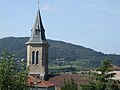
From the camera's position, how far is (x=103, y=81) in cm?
3791

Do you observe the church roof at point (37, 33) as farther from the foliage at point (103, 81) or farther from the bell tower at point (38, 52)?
the foliage at point (103, 81)

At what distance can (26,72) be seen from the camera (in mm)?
21594

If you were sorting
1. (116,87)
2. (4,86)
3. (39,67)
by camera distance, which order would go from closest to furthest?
1. (4,86)
2. (116,87)
3. (39,67)

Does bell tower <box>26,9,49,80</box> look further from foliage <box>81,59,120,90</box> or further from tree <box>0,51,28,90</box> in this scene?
tree <box>0,51,28,90</box>

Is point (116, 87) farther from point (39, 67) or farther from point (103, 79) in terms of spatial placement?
point (39, 67)

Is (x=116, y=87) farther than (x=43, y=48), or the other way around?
(x=43, y=48)

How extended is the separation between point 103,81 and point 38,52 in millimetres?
29149

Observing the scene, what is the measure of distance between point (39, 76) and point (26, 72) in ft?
146

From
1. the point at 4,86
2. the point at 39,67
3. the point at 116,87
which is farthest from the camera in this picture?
the point at 39,67

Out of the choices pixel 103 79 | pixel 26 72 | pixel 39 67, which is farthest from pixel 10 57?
pixel 39 67

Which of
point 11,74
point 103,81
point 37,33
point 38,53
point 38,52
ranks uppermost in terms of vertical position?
point 37,33

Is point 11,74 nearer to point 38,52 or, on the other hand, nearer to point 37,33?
point 38,52

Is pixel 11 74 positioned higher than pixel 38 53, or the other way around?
pixel 11 74

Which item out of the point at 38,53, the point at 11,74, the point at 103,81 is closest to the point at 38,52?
the point at 38,53
